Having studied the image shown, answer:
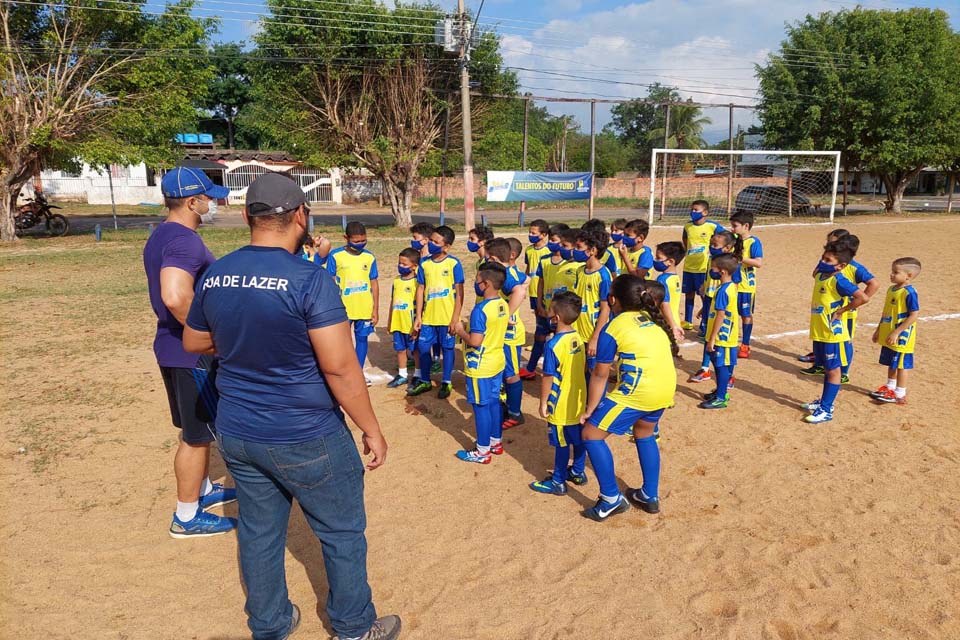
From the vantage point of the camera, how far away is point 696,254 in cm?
903

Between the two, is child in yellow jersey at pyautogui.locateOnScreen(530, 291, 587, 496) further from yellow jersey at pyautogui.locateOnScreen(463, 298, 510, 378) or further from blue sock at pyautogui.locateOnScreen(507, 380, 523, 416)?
blue sock at pyautogui.locateOnScreen(507, 380, 523, 416)

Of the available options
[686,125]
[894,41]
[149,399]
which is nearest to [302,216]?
[149,399]

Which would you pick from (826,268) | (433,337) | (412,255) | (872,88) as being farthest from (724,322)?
(872,88)

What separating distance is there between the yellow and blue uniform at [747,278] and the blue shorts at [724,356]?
1654mm

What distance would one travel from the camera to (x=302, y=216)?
2689mm

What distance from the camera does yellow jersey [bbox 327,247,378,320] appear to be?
666 cm

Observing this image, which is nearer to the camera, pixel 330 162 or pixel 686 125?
pixel 330 162

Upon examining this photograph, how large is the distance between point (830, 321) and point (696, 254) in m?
3.21

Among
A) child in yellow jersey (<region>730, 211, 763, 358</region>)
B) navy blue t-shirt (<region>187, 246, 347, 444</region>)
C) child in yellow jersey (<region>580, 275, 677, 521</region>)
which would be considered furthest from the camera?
child in yellow jersey (<region>730, 211, 763, 358</region>)

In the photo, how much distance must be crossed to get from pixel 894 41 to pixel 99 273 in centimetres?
3062

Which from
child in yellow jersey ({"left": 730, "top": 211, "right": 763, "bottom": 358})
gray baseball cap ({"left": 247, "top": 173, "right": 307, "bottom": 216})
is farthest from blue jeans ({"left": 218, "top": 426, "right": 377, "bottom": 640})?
child in yellow jersey ({"left": 730, "top": 211, "right": 763, "bottom": 358})

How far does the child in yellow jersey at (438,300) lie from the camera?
6609 millimetres

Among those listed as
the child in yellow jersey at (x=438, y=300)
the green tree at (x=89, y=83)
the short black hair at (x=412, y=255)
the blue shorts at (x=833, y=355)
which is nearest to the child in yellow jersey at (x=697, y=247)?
the blue shorts at (x=833, y=355)

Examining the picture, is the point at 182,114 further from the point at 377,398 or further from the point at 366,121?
the point at 377,398
